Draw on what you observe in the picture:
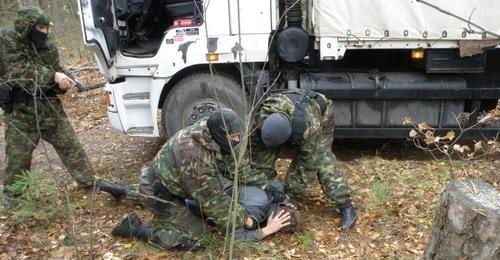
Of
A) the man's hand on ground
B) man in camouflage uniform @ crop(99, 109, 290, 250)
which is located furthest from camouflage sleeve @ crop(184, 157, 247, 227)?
the man's hand on ground

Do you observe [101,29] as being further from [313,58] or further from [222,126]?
[222,126]

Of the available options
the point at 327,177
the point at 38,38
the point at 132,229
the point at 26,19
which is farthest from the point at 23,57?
the point at 327,177

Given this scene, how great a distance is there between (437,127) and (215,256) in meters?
3.14

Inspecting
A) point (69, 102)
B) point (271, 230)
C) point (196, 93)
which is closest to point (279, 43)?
point (196, 93)

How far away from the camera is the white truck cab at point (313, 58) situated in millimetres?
5082

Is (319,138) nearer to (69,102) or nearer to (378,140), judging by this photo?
(378,140)

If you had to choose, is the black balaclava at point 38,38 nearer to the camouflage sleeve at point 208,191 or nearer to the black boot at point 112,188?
the black boot at point 112,188

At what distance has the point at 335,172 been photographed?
4.12 m

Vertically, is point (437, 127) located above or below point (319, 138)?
below

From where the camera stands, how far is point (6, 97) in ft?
14.3

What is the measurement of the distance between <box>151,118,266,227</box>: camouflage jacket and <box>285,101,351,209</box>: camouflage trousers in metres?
0.82

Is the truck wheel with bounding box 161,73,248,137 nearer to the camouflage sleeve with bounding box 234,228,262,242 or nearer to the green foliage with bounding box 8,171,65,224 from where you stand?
the green foliage with bounding box 8,171,65,224

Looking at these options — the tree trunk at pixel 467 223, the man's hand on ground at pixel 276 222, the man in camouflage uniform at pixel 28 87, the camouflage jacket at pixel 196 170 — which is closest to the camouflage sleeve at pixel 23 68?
the man in camouflage uniform at pixel 28 87

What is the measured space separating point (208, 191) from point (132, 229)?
91cm
